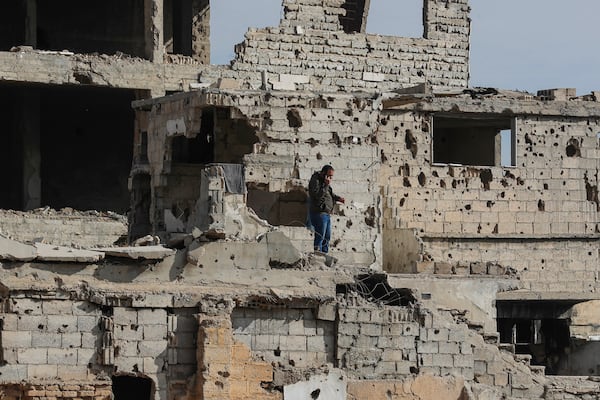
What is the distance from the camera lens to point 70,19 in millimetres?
38750

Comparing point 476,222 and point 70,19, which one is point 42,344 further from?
point 70,19

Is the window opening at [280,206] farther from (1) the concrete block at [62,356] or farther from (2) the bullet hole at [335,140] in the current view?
(1) the concrete block at [62,356]

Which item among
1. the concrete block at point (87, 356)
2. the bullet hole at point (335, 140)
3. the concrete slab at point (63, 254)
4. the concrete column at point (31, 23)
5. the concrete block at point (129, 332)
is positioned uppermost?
the concrete column at point (31, 23)

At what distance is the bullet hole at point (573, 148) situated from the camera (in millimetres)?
31094

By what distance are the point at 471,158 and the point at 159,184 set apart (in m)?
7.21

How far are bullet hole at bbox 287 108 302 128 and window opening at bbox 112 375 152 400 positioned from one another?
612 cm

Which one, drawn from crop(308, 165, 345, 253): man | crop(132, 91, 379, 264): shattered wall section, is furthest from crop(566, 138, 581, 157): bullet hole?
crop(308, 165, 345, 253): man

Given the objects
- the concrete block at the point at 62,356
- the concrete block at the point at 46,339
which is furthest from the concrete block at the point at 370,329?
the concrete block at the point at 46,339

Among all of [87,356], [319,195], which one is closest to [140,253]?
[87,356]

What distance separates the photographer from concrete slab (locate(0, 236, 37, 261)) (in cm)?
2091

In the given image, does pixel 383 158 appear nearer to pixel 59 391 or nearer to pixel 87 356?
pixel 87 356

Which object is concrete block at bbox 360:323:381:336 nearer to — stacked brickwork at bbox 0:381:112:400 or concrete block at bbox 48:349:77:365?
stacked brickwork at bbox 0:381:112:400

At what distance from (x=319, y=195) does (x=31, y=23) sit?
1350 cm

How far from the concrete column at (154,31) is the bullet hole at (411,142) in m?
6.50
